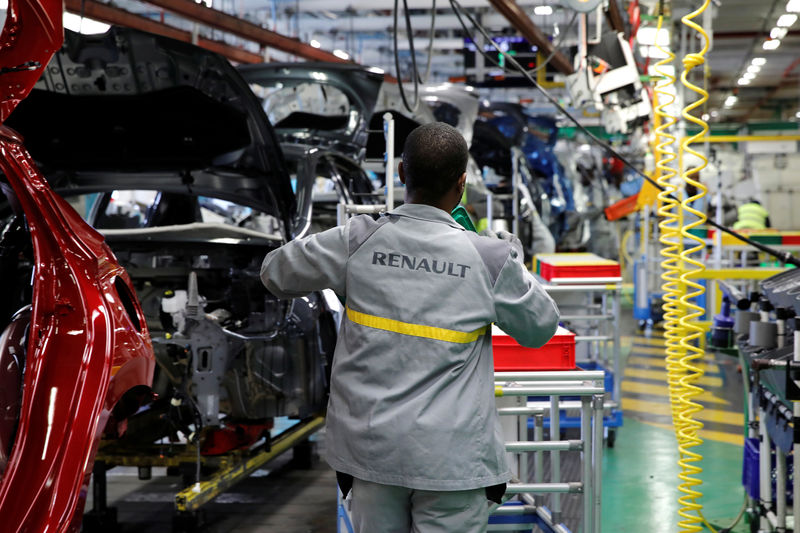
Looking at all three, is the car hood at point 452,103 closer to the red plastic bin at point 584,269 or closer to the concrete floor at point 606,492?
the red plastic bin at point 584,269

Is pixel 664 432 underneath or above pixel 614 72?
underneath

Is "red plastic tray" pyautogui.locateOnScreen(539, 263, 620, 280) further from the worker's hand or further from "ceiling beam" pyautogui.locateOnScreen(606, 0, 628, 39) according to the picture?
"ceiling beam" pyautogui.locateOnScreen(606, 0, 628, 39)

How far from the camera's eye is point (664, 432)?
636 centimetres

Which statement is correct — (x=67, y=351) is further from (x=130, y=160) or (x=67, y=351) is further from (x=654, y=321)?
(x=654, y=321)

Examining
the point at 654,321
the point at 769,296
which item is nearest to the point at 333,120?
the point at 769,296

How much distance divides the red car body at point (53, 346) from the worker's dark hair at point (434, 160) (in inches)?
45.8

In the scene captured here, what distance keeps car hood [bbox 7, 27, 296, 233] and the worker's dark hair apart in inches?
76.9

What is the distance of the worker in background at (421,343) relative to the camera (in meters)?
1.84

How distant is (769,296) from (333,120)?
310cm

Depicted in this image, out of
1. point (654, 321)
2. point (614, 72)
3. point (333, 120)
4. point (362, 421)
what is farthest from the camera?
point (654, 321)

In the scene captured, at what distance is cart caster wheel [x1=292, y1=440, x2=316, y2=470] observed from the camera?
216 inches

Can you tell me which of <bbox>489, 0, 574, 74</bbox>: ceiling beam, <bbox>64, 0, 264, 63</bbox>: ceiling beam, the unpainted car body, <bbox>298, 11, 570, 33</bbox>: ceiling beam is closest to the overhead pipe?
<bbox>489, 0, 574, 74</bbox>: ceiling beam

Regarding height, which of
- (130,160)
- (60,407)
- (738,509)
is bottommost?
(738,509)

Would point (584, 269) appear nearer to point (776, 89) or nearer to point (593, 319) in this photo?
point (593, 319)
